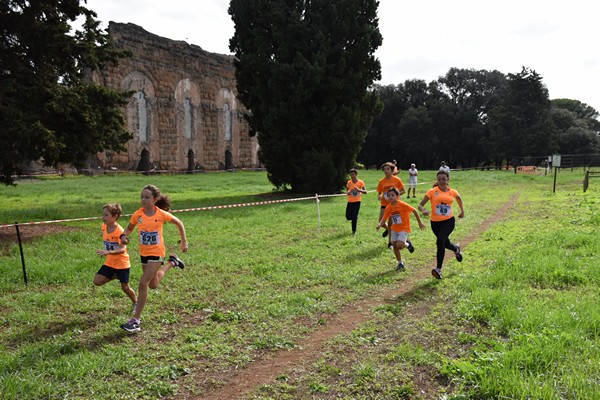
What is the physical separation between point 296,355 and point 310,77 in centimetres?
1794

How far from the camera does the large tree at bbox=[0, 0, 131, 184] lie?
11586 mm

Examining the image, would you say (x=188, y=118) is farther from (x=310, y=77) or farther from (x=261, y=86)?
(x=310, y=77)

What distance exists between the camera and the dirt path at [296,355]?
4.15 m

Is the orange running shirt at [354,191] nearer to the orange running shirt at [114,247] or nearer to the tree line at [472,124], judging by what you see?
the orange running shirt at [114,247]

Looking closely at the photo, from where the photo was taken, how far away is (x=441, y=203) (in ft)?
26.1

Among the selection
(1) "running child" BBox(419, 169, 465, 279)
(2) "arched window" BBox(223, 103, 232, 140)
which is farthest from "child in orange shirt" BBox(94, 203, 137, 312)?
(2) "arched window" BBox(223, 103, 232, 140)

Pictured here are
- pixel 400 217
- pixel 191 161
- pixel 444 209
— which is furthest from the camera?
pixel 191 161

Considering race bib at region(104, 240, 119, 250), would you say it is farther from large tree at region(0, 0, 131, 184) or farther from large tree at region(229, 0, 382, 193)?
large tree at region(229, 0, 382, 193)

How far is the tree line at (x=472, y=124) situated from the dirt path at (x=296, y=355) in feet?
185

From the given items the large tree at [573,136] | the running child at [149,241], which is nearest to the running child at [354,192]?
the running child at [149,241]

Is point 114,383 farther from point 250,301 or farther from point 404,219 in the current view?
point 404,219

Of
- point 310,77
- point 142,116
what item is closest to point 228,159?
point 142,116

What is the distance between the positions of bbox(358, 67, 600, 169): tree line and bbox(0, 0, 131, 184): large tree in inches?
2127

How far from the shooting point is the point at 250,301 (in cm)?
657
